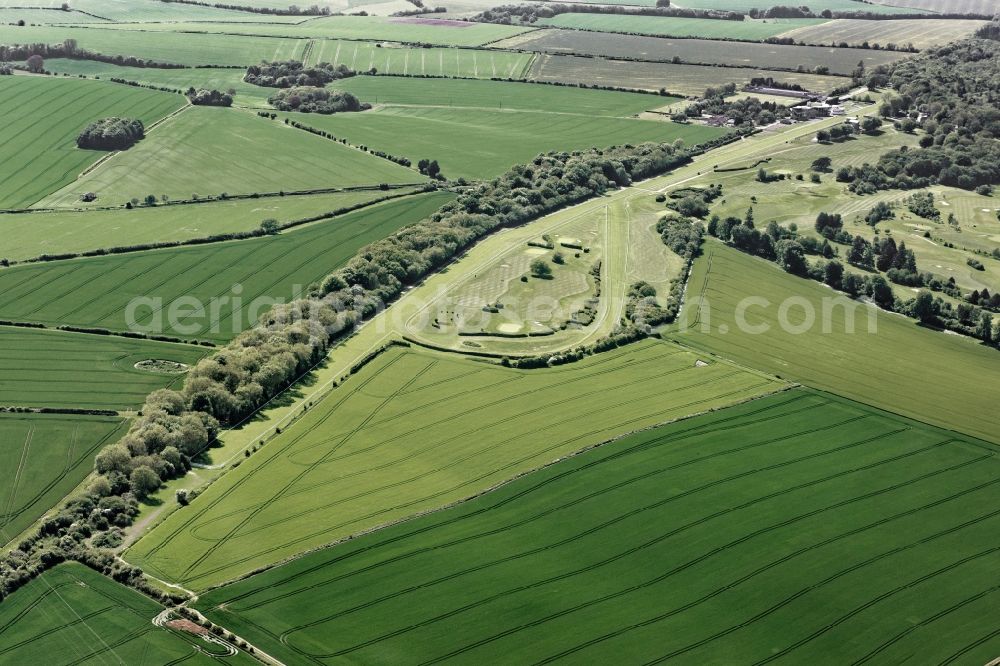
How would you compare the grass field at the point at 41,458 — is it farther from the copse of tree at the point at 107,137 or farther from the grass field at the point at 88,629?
the copse of tree at the point at 107,137

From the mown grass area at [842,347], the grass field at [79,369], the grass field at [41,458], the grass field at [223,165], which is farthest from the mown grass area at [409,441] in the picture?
the grass field at [223,165]

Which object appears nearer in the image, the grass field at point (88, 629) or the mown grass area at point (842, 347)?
the grass field at point (88, 629)

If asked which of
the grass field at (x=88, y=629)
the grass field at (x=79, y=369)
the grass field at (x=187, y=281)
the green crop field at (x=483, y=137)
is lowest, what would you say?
the grass field at (x=88, y=629)

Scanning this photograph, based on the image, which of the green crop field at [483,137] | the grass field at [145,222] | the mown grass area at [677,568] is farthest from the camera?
the green crop field at [483,137]

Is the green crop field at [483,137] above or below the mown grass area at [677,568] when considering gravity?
above

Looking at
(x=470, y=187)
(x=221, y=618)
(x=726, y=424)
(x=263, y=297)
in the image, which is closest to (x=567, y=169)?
(x=470, y=187)

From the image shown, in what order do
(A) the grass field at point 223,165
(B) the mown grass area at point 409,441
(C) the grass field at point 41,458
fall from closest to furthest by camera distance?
(B) the mown grass area at point 409,441
(C) the grass field at point 41,458
(A) the grass field at point 223,165

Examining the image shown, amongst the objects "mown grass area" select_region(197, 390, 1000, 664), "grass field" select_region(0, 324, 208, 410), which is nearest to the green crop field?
"grass field" select_region(0, 324, 208, 410)
